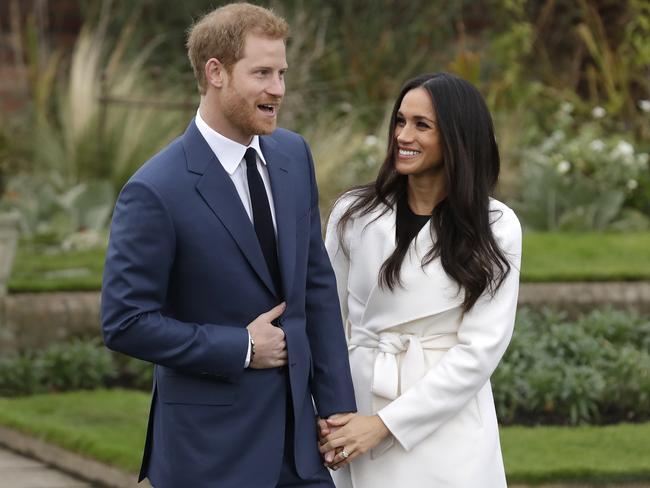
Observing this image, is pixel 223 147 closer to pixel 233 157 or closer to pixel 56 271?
pixel 233 157

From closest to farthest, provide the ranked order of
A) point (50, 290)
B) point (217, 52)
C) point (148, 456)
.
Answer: point (217, 52), point (148, 456), point (50, 290)

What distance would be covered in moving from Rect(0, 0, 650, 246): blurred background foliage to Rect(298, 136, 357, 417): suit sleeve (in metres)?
6.57

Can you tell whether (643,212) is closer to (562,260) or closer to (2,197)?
(562,260)

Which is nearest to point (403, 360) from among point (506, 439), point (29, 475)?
point (506, 439)

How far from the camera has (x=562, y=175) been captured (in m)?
10.1

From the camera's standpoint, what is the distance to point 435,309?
3.51 meters

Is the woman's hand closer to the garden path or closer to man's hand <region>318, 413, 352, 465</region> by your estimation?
man's hand <region>318, 413, 352, 465</region>

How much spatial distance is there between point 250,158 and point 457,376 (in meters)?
0.76

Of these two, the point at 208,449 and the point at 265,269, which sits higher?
the point at 265,269

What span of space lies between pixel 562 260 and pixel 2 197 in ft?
14.3

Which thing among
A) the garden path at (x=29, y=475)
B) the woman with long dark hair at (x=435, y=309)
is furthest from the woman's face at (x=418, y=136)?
the garden path at (x=29, y=475)

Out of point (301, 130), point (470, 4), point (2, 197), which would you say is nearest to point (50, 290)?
point (2, 197)

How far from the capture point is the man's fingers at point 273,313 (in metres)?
3.23

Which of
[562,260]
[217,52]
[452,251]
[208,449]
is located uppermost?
[217,52]
